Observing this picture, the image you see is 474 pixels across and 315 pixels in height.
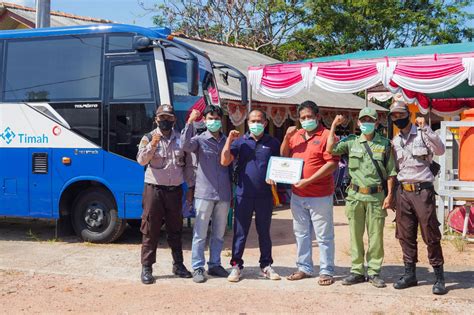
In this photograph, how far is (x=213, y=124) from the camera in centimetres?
597

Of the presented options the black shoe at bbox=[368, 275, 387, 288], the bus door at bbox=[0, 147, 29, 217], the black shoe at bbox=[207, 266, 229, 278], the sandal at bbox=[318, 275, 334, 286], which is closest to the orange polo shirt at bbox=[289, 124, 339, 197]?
the sandal at bbox=[318, 275, 334, 286]

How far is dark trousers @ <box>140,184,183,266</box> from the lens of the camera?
19.6ft

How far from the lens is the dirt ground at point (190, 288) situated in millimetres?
5262

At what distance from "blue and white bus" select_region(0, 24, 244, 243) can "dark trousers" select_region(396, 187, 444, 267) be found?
10.5 ft

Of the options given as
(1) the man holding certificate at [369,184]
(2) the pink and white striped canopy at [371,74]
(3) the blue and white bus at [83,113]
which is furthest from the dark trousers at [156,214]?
(2) the pink and white striped canopy at [371,74]

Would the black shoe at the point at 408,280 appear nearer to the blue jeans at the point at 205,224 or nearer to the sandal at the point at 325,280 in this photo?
the sandal at the point at 325,280

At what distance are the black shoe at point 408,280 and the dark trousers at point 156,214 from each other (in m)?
2.39

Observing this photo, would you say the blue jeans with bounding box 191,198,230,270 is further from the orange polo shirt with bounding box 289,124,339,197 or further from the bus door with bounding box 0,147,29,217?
the bus door with bounding box 0,147,29,217

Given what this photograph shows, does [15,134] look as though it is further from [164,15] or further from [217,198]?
[164,15]

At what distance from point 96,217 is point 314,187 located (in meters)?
3.85

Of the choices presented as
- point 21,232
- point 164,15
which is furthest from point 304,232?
point 164,15

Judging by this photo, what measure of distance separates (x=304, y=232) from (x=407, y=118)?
1.60 m

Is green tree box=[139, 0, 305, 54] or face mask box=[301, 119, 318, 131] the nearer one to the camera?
face mask box=[301, 119, 318, 131]

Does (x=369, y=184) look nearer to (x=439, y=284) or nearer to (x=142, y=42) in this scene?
(x=439, y=284)
